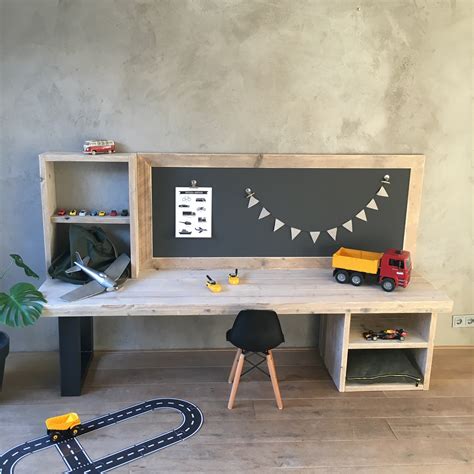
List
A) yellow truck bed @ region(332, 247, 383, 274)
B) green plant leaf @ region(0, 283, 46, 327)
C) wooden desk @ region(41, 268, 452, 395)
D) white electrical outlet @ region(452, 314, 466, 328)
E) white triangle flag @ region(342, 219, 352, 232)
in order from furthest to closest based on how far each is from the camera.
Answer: white electrical outlet @ region(452, 314, 466, 328) → white triangle flag @ region(342, 219, 352, 232) → yellow truck bed @ region(332, 247, 383, 274) → wooden desk @ region(41, 268, 452, 395) → green plant leaf @ region(0, 283, 46, 327)

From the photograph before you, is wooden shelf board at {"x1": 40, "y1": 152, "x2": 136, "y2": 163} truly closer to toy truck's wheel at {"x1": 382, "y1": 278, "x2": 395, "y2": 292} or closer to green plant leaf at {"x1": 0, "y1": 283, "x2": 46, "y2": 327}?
green plant leaf at {"x1": 0, "y1": 283, "x2": 46, "y2": 327}

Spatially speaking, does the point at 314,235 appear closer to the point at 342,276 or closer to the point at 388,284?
the point at 342,276

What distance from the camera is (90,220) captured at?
118 inches

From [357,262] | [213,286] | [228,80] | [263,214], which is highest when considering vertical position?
[228,80]

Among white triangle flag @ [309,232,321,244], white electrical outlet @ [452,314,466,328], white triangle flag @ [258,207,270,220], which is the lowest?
white electrical outlet @ [452,314,466,328]

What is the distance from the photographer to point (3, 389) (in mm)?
2957

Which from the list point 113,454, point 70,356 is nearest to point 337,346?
point 113,454

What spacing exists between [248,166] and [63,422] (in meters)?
1.62

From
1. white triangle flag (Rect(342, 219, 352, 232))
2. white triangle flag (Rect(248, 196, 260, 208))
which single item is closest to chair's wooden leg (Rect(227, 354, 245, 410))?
white triangle flag (Rect(248, 196, 260, 208))

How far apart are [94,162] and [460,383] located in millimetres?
2393

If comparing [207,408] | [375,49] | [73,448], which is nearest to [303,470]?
[207,408]

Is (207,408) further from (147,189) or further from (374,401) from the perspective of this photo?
(147,189)

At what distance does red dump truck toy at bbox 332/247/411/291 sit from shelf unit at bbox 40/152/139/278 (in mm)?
1118

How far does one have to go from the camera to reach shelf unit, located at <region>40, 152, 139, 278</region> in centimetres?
292
